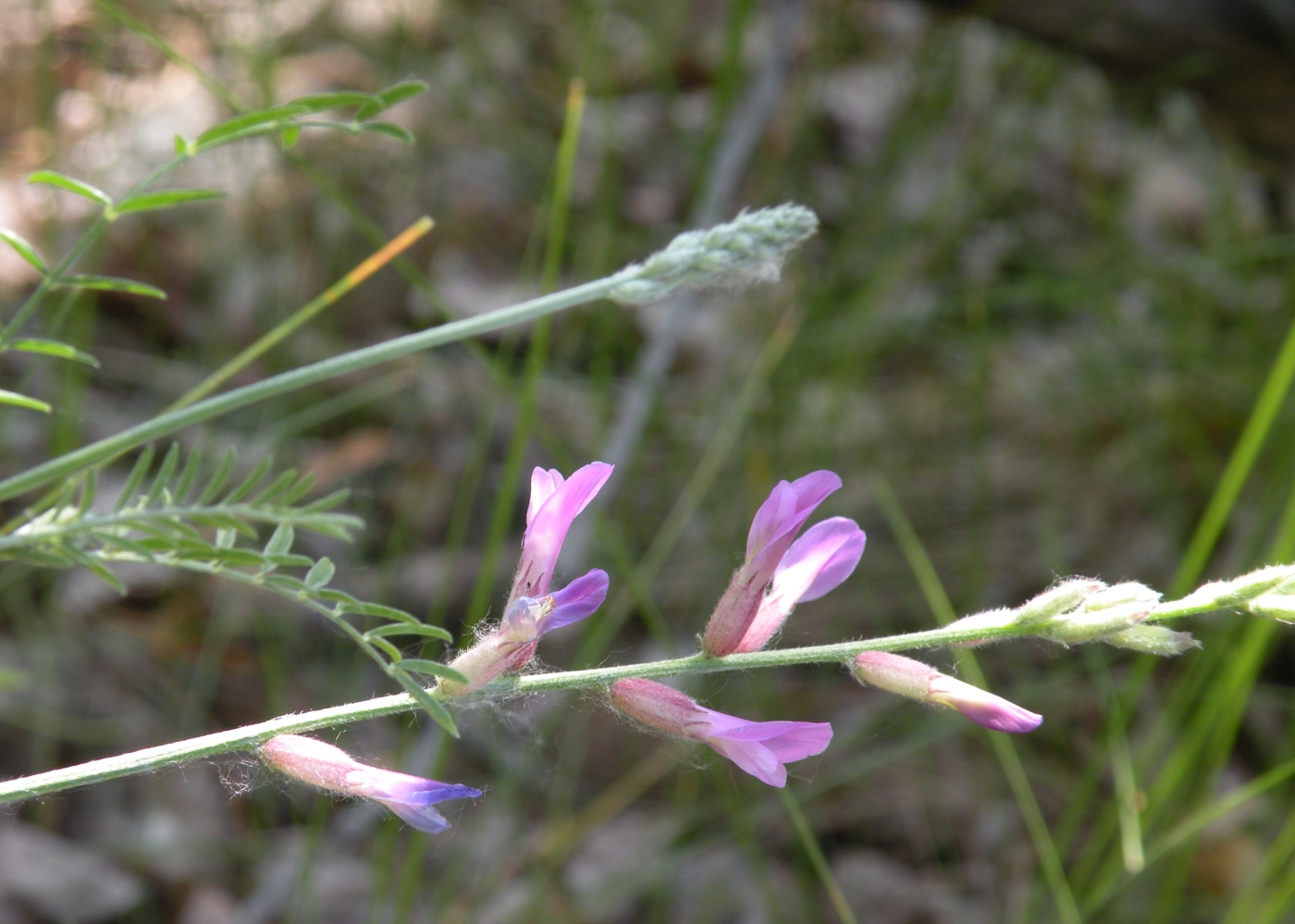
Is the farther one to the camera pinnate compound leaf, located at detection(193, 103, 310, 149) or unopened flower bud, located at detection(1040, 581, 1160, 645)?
pinnate compound leaf, located at detection(193, 103, 310, 149)

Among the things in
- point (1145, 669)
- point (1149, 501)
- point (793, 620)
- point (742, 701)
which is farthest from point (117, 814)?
point (1149, 501)

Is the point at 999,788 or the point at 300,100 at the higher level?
the point at 300,100

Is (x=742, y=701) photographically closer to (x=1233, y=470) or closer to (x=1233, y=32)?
(x=1233, y=470)

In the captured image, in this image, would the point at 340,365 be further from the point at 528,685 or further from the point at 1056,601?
the point at 1056,601

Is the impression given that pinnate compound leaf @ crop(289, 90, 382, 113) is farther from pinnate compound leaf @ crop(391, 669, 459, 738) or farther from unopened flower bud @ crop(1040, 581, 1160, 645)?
unopened flower bud @ crop(1040, 581, 1160, 645)

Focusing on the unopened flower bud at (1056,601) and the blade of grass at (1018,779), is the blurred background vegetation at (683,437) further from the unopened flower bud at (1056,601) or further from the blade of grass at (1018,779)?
the unopened flower bud at (1056,601)

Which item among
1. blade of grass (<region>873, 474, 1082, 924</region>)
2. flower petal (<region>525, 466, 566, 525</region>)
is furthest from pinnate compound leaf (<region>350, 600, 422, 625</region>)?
blade of grass (<region>873, 474, 1082, 924</region>)
